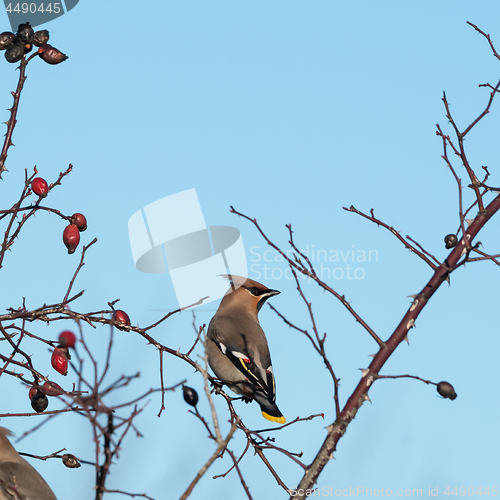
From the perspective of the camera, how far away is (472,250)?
239cm

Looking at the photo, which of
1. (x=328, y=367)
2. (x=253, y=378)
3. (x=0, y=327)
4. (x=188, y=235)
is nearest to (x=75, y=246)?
(x=0, y=327)

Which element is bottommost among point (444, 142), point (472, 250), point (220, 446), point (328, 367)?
point (220, 446)

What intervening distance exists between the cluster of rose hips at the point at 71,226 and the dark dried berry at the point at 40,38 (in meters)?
0.67

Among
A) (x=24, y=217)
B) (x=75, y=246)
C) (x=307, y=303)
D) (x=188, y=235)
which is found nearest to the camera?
(x=307, y=303)

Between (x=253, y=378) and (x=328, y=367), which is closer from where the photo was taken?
(x=328, y=367)

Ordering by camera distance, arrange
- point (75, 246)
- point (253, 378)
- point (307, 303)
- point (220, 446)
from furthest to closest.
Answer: point (253, 378), point (75, 246), point (307, 303), point (220, 446)

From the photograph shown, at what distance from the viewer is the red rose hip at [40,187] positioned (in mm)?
3369

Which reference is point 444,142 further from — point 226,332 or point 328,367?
point 226,332

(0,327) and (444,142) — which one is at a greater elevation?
(444,142)

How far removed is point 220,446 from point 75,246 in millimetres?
2039

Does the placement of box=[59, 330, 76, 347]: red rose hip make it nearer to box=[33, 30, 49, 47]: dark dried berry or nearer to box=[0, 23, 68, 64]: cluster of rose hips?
box=[0, 23, 68, 64]: cluster of rose hips

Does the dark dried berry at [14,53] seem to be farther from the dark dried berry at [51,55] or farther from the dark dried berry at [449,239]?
the dark dried berry at [449,239]

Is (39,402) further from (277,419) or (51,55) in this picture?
(51,55)

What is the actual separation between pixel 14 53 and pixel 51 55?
0.18 m
